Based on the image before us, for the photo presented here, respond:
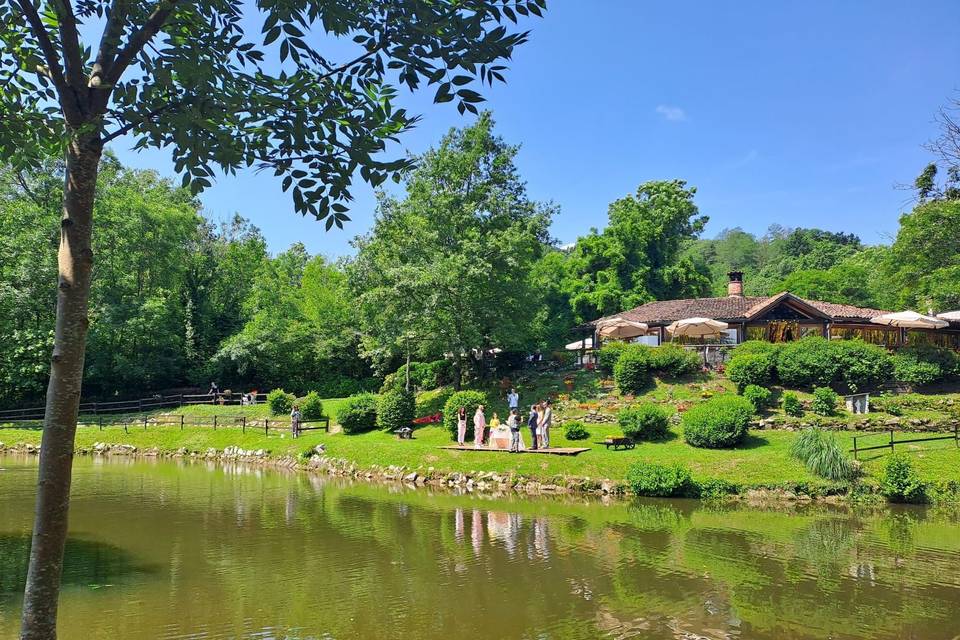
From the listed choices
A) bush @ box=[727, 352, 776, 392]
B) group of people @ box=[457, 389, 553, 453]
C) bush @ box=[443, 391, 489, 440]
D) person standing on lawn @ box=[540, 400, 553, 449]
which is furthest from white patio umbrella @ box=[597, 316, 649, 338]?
person standing on lawn @ box=[540, 400, 553, 449]

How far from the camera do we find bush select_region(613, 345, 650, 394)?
29766 mm

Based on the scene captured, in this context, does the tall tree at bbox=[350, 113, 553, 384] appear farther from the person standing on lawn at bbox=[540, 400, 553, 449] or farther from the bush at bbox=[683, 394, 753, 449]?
the bush at bbox=[683, 394, 753, 449]

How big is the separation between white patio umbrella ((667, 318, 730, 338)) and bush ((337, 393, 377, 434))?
1620 cm

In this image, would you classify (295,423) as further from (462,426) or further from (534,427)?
(534,427)

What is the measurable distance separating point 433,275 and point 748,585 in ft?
73.2

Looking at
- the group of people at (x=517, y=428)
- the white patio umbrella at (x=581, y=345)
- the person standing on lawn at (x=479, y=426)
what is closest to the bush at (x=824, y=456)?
the group of people at (x=517, y=428)

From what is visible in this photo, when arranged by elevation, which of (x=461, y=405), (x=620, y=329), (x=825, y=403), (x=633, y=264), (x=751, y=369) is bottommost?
(x=825, y=403)

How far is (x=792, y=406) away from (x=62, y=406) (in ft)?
86.1

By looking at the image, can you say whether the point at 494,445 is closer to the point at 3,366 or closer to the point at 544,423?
the point at 544,423

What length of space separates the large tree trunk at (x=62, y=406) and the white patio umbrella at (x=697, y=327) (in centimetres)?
3079

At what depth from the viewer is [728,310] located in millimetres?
36125

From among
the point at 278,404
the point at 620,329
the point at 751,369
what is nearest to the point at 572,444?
the point at 751,369

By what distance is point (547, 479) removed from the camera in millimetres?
20938

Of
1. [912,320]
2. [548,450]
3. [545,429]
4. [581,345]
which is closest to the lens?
[548,450]
